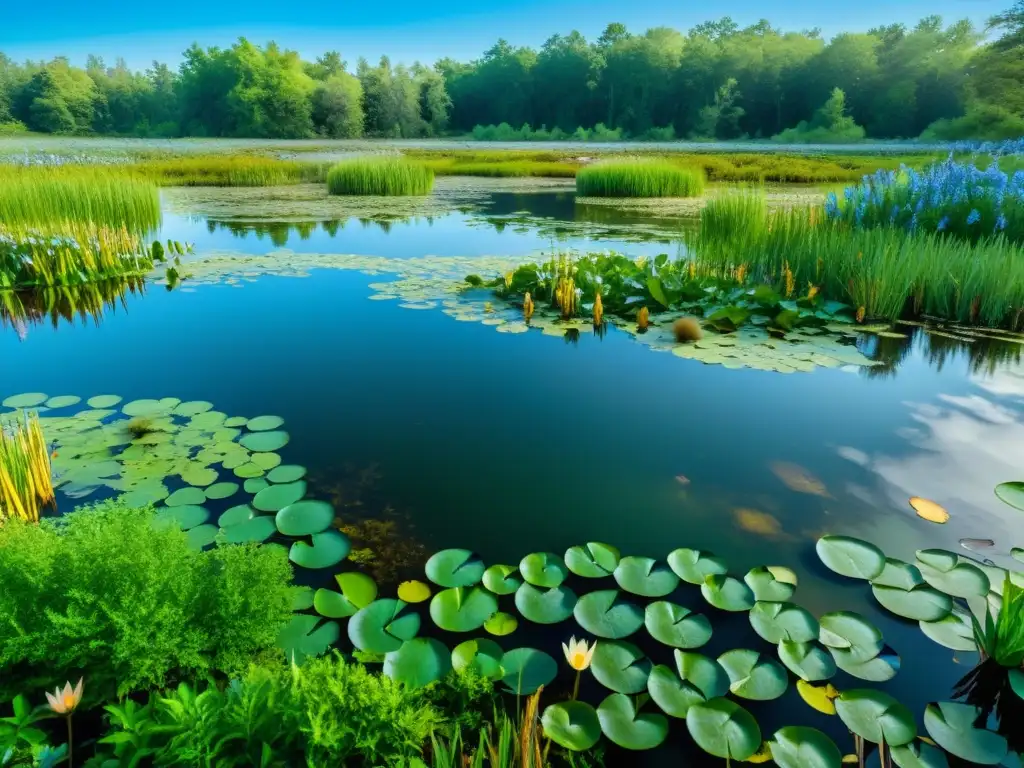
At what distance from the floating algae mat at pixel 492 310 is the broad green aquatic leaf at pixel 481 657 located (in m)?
3.37

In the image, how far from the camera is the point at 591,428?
3.59 m

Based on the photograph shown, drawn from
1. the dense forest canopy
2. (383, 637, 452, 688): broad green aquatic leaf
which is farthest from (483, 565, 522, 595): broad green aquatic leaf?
the dense forest canopy

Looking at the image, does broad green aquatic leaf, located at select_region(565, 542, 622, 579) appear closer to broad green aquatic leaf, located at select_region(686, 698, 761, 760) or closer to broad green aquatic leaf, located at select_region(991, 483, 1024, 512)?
broad green aquatic leaf, located at select_region(686, 698, 761, 760)

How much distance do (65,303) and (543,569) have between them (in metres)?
6.95

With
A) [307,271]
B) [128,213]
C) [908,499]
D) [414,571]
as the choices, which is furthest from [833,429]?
[128,213]

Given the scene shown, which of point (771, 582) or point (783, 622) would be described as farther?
point (771, 582)

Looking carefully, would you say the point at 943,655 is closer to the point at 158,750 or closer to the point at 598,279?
the point at 158,750

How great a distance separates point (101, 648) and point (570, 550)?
1.52m

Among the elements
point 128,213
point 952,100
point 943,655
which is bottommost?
point 943,655

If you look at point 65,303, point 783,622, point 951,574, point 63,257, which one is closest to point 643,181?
point 63,257

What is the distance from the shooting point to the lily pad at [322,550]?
91.3 inches

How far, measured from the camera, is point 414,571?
2.31 metres

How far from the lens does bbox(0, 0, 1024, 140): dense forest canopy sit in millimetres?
55594

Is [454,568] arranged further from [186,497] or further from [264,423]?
[264,423]
